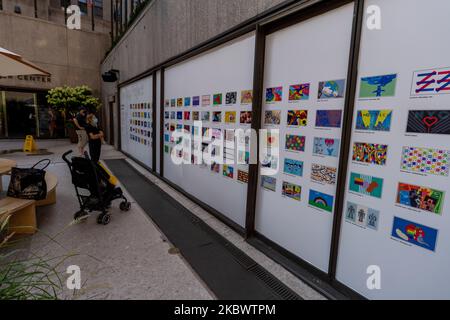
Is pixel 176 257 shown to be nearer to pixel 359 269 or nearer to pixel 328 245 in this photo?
pixel 328 245

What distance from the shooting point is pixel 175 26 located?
4262 mm

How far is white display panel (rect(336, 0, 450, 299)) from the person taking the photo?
141cm

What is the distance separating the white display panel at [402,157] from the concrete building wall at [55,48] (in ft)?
42.3

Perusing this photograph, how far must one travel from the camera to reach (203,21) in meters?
3.43

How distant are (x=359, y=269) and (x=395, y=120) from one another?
1103mm

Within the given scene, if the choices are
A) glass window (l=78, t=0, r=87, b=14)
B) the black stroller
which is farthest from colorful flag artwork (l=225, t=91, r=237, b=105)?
glass window (l=78, t=0, r=87, b=14)

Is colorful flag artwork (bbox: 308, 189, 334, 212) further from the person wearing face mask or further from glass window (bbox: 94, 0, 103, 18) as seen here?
glass window (bbox: 94, 0, 103, 18)

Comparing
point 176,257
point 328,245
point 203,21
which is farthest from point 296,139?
point 203,21

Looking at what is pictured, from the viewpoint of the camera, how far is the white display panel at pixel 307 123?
1945 mm

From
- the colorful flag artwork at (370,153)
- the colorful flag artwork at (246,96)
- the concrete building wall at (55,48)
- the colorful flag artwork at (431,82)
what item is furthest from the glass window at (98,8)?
the colorful flag artwork at (431,82)

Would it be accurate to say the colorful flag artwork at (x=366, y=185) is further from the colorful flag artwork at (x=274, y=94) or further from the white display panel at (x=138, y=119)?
the white display panel at (x=138, y=119)

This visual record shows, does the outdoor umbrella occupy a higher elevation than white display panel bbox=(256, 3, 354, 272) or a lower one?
higher

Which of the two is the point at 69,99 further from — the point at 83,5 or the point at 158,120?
the point at 83,5

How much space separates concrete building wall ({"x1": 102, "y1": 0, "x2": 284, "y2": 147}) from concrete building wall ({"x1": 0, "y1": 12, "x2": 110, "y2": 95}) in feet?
16.4
